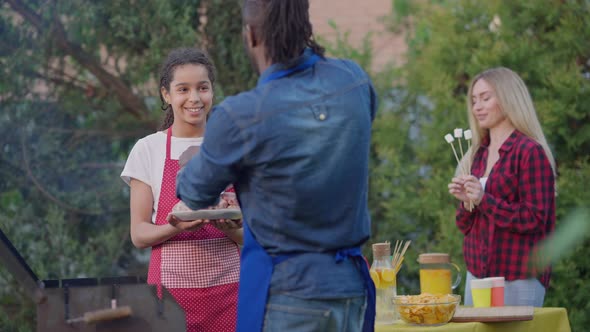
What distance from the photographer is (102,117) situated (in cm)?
671

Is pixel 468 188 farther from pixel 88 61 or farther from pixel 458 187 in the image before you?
pixel 88 61

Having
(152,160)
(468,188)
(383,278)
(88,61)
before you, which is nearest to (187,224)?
(152,160)

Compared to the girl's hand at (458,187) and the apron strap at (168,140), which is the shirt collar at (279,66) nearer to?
the apron strap at (168,140)

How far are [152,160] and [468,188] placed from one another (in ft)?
5.56

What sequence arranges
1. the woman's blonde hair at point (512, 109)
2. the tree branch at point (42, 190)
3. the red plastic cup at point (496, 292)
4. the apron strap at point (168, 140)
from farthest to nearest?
the tree branch at point (42, 190) < the woman's blonde hair at point (512, 109) < the red plastic cup at point (496, 292) < the apron strap at point (168, 140)

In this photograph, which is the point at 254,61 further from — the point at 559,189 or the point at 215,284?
the point at 559,189

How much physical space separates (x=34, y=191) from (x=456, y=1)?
3.12 meters

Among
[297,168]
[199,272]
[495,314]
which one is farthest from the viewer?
[495,314]

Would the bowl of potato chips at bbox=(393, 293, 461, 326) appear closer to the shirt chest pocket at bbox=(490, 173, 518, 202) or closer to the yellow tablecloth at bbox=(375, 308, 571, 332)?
the yellow tablecloth at bbox=(375, 308, 571, 332)

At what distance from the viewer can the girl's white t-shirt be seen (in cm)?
313

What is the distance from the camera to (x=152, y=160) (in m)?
3.16

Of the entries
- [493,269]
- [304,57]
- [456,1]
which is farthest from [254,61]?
[456,1]

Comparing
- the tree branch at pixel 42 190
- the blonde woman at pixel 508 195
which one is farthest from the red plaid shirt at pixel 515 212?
the tree branch at pixel 42 190

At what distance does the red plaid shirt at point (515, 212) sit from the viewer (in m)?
4.25
